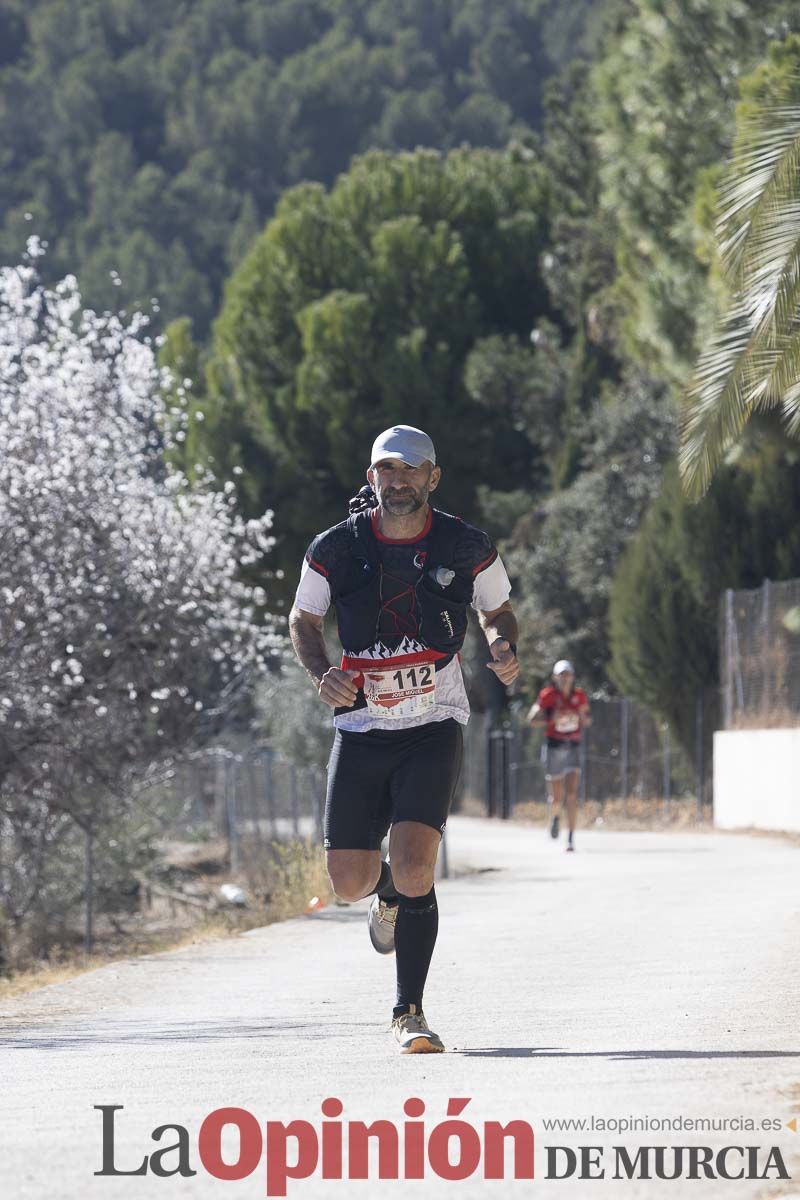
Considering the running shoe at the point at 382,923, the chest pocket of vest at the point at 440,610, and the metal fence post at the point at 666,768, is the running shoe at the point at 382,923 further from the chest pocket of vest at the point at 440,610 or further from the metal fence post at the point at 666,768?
the metal fence post at the point at 666,768

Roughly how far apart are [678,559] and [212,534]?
757 cm

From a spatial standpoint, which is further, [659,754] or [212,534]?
[659,754]

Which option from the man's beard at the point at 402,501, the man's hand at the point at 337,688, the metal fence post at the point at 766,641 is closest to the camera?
the man's hand at the point at 337,688

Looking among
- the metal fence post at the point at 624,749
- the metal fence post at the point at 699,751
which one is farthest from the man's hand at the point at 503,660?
the metal fence post at the point at 624,749

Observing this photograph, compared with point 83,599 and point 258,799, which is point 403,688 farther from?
point 258,799

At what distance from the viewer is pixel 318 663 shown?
8.09 meters

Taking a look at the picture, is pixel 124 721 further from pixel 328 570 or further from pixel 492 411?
pixel 492 411

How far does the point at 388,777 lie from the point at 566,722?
14140 millimetres

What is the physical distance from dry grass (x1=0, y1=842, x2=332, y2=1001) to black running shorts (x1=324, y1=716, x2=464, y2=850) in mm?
6596

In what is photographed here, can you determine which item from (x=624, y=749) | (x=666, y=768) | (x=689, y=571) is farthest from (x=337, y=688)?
(x=624, y=749)

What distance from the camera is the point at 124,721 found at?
2188cm

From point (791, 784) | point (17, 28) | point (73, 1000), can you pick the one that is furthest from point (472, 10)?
point (73, 1000)

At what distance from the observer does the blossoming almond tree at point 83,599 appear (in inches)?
789

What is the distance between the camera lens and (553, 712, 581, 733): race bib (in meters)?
22.2
